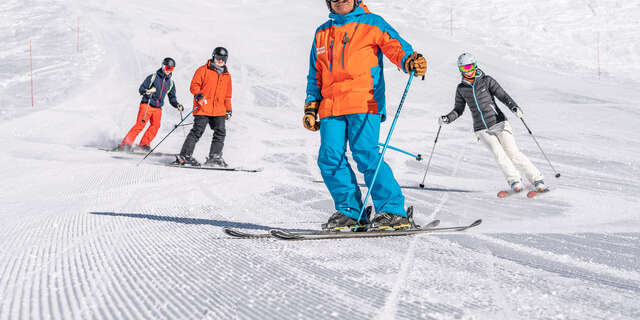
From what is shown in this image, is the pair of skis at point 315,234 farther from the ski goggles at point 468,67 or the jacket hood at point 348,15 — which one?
the ski goggles at point 468,67

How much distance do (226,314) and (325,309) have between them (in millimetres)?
407

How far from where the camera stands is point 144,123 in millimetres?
9430

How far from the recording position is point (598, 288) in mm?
2262

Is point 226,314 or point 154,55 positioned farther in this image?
point 154,55

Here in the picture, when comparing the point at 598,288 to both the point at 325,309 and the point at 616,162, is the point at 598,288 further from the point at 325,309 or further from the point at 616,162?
the point at 616,162

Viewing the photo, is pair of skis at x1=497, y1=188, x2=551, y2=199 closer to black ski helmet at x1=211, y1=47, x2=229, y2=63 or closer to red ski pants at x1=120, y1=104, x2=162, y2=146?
black ski helmet at x1=211, y1=47, x2=229, y2=63

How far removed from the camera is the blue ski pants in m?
3.32

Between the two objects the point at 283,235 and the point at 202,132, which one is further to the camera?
the point at 202,132

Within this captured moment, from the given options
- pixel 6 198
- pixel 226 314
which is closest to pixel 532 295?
pixel 226 314

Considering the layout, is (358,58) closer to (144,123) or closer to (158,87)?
(158,87)

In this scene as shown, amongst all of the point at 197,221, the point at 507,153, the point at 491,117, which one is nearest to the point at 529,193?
the point at 507,153

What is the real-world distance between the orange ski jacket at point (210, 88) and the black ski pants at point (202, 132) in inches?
4.5

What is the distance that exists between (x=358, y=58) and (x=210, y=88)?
4.89m

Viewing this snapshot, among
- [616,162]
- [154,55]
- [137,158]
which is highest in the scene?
[154,55]
